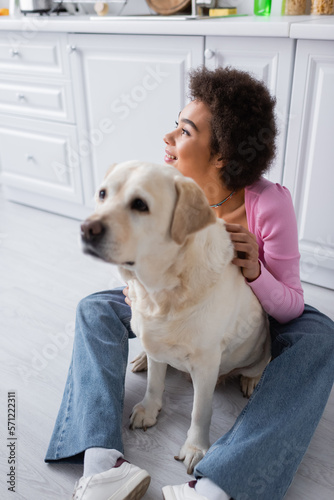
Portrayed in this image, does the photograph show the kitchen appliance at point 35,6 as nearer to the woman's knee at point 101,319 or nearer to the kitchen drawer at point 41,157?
the kitchen drawer at point 41,157

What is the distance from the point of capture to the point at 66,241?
224 centimetres

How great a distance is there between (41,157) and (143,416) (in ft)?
5.15

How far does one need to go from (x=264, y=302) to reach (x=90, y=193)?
1365 mm

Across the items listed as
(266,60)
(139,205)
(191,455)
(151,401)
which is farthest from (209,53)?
(191,455)

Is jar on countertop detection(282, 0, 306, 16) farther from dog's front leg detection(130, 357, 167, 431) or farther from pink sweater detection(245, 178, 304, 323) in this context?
dog's front leg detection(130, 357, 167, 431)

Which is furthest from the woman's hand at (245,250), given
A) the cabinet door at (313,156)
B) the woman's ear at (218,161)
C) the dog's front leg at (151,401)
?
the cabinet door at (313,156)

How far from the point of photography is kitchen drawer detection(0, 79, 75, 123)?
7.09ft

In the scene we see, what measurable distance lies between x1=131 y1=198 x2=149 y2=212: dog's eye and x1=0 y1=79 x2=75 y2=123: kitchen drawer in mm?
1506

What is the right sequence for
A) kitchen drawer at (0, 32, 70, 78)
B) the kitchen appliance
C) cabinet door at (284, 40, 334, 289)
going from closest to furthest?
1. cabinet door at (284, 40, 334, 289)
2. kitchen drawer at (0, 32, 70, 78)
3. the kitchen appliance

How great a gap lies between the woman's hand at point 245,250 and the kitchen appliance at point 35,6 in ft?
6.36

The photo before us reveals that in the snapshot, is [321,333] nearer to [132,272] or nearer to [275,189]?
[275,189]

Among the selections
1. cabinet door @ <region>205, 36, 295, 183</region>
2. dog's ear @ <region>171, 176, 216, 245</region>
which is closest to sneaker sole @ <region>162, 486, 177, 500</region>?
dog's ear @ <region>171, 176, 216, 245</region>

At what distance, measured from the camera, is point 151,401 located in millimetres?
1233

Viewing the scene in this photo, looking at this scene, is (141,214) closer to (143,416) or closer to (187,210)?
(187,210)
